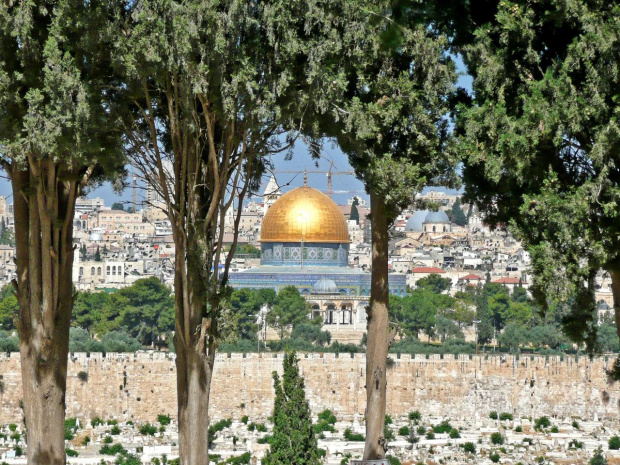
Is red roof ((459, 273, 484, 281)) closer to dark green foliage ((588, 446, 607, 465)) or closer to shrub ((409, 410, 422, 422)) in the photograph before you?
shrub ((409, 410, 422, 422))

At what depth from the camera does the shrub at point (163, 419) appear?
102 feet

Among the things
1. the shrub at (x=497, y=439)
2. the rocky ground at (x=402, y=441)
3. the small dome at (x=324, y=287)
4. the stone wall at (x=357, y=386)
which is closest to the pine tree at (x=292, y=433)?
the rocky ground at (x=402, y=441)

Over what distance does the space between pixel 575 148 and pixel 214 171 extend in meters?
3.46

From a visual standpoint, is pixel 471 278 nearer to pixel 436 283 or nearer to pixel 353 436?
pixel 436 283

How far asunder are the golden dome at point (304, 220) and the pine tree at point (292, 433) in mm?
37333

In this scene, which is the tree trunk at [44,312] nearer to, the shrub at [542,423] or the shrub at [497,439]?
the shrub at [497,439]

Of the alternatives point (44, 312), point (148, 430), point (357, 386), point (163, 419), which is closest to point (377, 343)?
point (44, 312)

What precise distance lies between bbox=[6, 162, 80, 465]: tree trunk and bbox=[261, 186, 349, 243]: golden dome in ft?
162

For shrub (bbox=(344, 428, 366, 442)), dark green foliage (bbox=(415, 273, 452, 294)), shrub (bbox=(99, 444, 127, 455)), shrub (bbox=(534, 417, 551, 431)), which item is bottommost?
shrub (bbox=(99, 444, 127, 455))

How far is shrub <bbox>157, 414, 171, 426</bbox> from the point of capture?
30953 mm

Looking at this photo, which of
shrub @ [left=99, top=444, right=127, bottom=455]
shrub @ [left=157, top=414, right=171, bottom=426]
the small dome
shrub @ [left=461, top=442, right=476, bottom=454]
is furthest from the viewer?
the small dome

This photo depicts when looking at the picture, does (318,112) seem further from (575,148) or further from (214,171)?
(575,148)

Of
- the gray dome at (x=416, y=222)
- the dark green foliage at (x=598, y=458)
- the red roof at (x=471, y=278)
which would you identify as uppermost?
the gray dome at (x=416, y=222)

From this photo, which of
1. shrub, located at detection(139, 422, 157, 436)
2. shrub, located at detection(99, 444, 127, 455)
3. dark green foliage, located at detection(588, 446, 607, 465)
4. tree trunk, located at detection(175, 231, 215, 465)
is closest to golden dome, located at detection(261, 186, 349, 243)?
shrub, located at detection(139, 422, 157, 436)
